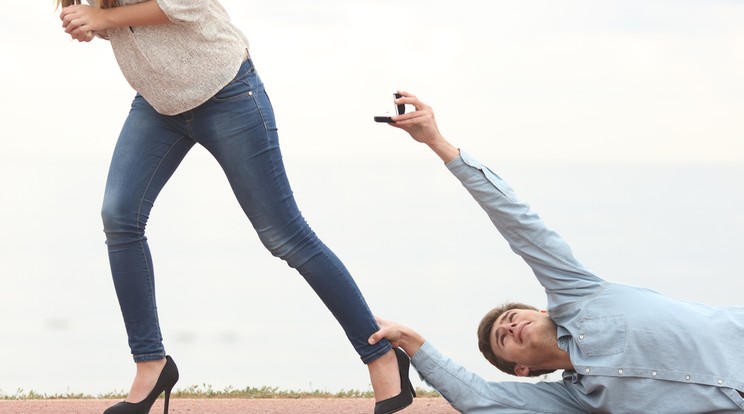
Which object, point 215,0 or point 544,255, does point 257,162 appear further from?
point 544,255

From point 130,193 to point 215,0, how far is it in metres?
0.83

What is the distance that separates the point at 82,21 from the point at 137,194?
700 mm

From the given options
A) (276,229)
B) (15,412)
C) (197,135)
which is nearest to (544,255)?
(276,229)

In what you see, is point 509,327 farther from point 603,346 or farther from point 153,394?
point 153,394

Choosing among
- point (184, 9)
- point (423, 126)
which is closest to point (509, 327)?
point (423, 126)

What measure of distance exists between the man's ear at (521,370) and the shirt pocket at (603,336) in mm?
347

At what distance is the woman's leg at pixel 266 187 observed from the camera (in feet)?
14.1

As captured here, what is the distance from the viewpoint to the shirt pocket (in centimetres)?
443

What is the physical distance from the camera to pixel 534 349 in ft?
15.4

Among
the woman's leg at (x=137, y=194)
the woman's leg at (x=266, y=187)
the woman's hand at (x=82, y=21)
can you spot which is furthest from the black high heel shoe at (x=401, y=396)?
the woman's hand at (x=82, y=21)

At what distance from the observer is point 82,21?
4.23m

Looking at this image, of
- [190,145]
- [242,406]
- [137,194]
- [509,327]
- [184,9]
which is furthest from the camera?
[242,406]

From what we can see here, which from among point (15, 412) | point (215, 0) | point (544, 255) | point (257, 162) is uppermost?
point (215, 0)

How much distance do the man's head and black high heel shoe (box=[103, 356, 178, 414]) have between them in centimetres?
134
